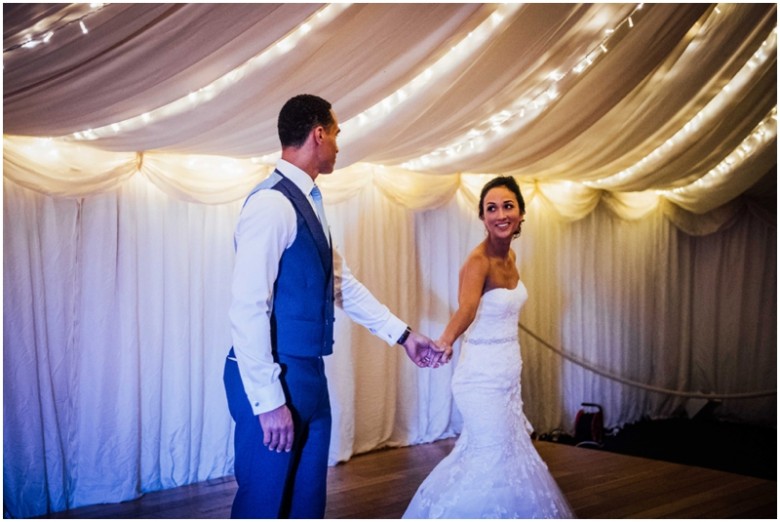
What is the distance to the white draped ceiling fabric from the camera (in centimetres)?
316

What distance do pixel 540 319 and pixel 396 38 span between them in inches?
147

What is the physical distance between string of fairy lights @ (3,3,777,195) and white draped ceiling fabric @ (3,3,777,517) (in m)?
0.01

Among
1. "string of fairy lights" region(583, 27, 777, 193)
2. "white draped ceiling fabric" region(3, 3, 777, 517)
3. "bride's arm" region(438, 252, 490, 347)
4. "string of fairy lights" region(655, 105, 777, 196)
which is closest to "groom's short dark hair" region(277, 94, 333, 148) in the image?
"white draped ceiling fabric" region(3, 3, 777, 517)

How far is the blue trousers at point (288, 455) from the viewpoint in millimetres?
2004

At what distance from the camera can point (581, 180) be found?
20.3ft

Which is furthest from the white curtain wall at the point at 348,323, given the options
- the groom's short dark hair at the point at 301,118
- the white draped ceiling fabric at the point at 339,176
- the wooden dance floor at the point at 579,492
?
the groom's short dark hair at the point at 301,118

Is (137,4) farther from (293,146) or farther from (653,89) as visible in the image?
(653,89)

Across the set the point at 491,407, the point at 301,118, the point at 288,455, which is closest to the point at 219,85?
the point at 301,118

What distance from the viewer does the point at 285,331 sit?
6.77ft

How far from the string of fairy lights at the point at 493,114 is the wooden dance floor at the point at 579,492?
2.07 metres

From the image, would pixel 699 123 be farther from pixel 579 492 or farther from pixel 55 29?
pixel 55 29

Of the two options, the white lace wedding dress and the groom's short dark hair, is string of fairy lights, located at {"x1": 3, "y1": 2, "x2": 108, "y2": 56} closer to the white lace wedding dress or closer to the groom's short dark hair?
the groom's short dark hair

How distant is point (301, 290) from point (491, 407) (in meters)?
1.43

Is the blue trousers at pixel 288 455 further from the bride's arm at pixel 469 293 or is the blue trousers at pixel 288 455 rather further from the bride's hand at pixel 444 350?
the bride's arm at pixel 469 293
